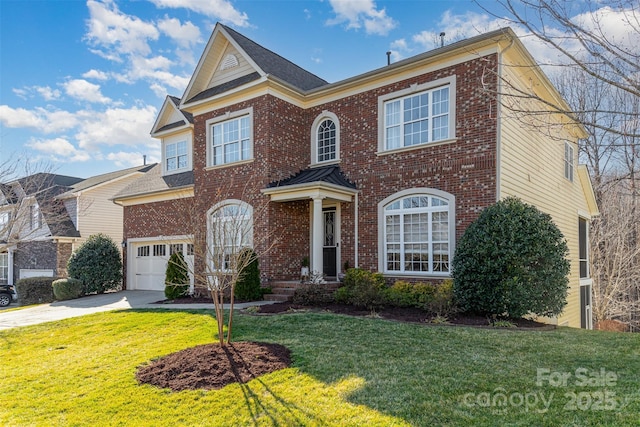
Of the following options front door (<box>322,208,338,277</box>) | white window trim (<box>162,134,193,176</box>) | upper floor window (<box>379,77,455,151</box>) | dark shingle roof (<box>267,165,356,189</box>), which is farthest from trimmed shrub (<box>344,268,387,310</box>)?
white window trim (<box>162,134,193,176</box>)

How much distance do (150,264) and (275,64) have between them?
1015cm

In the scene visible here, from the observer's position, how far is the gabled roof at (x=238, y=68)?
1417cm

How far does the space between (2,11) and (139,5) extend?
438cm

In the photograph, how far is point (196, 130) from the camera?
15.8 metres

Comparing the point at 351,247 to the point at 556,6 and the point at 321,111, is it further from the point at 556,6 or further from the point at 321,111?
the point at 556,6

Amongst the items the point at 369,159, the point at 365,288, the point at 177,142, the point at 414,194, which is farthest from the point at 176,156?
the point at 365,288

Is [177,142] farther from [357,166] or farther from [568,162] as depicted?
[568,162]

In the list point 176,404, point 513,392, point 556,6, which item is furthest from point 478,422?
point 556,6

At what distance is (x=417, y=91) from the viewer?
11805 millimetres

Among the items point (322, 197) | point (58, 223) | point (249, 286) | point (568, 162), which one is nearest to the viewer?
point (322, 197)

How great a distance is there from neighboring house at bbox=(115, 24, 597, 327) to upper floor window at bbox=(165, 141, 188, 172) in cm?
181

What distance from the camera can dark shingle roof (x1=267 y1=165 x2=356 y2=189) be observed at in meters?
12.7

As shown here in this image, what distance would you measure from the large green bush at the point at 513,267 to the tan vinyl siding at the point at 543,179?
5.00 feet

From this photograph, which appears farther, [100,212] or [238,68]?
[100,212]
